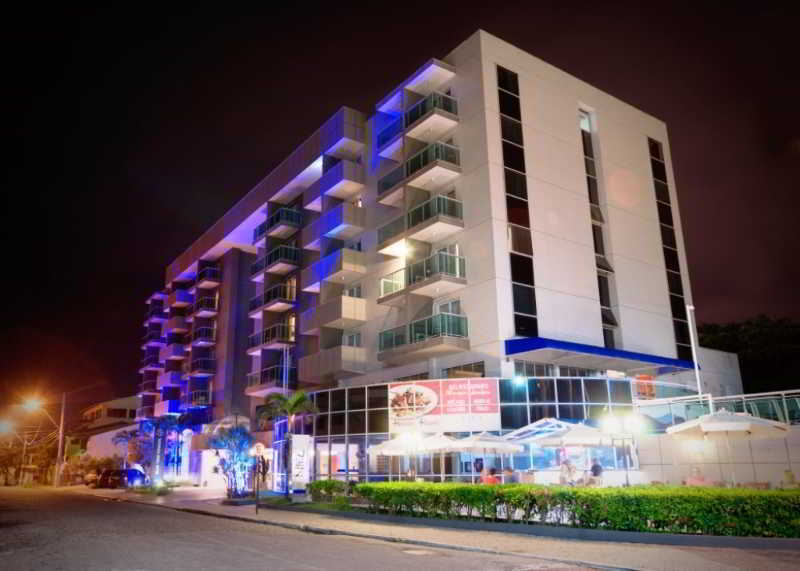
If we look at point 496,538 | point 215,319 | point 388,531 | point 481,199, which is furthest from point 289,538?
point 215,319

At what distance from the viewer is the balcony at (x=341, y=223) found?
42438 millimetres

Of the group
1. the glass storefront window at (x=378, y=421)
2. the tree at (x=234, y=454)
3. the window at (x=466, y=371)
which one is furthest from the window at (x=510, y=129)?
the tree at (x=234, y=454)

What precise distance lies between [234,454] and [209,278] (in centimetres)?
3270

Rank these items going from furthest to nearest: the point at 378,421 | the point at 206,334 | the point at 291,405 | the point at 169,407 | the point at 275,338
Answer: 1. the point at 169,407
2. the point at 206,334
3. the point at 275,338
4. the point at 291,405
5. the point at 378,421

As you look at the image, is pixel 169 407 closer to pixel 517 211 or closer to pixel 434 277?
pixel 434 277

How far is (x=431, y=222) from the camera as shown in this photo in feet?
112

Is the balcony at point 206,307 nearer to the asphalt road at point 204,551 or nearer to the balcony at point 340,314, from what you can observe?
the balcony at point 340,314

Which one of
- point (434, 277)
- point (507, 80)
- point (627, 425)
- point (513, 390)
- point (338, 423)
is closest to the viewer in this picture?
point (627, 425)

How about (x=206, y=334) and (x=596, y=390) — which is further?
(x=206, y=334)

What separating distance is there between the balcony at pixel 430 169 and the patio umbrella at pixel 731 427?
752 inches

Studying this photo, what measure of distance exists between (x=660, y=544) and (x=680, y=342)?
27799 mm

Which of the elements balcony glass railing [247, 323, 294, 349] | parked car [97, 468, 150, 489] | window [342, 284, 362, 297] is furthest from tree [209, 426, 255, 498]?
parked car [97, 468, 150, 489]

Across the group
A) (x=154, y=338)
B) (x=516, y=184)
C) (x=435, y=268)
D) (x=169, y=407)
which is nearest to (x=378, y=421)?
(x=435, y=268)

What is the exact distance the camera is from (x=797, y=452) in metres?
22.8
